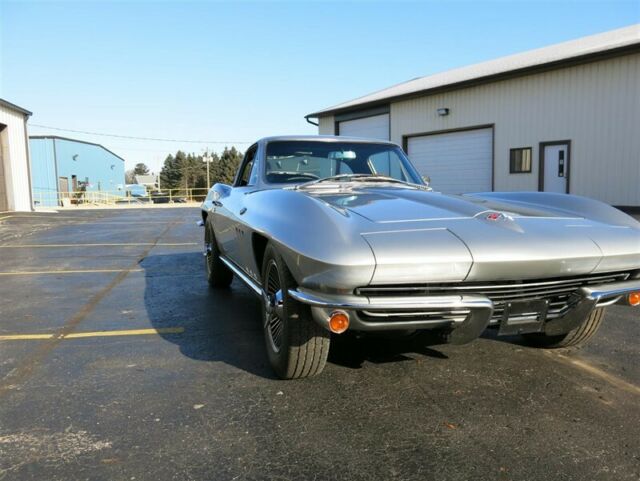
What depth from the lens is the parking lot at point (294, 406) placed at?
2.21 meters

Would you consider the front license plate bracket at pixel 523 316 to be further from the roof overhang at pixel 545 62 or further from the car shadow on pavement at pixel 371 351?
the roof overhang at pixel 545 62

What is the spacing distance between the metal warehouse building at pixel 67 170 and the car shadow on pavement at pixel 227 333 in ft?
114

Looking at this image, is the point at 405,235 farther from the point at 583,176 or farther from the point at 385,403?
the point at 583,176

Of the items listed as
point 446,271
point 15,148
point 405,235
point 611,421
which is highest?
point 15,148

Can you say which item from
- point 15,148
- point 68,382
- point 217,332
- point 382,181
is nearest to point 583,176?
point 382,181

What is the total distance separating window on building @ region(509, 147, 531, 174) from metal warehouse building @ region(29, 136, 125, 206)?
3115 centimetres

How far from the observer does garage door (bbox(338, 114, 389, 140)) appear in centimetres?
2136

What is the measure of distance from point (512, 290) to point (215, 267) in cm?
385

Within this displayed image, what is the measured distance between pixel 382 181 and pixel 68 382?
105 inches

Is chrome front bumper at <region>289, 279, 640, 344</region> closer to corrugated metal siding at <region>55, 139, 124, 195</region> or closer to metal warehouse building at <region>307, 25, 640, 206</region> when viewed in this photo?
metal warehouse building at <region>307, 25, 640, 206</region>

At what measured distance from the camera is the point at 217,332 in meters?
4.20

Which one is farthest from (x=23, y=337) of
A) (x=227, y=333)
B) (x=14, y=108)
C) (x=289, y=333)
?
(x=14, y=108)

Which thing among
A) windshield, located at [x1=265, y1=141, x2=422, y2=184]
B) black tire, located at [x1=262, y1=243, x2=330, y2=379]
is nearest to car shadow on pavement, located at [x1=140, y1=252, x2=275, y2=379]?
black tire, located at [x1=262, y1=243, x2=330, y2=379]

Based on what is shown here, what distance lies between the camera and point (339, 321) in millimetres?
2451
